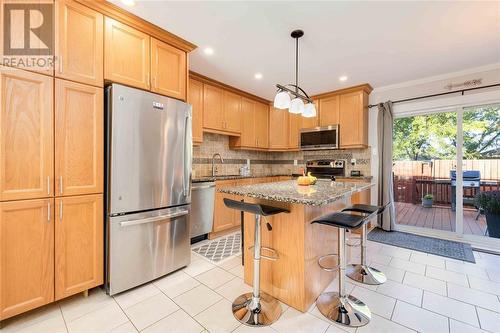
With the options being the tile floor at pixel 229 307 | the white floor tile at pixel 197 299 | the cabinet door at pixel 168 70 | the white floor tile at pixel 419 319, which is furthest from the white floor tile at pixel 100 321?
the white floor tile at pixel 419 319

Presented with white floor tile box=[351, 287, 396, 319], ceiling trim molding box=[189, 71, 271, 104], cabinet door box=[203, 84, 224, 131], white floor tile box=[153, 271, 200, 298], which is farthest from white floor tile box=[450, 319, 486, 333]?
ceiling trim molding box=[189, 71, 271, 104]

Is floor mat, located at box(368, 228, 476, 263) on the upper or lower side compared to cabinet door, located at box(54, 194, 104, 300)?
lower

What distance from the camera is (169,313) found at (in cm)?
172

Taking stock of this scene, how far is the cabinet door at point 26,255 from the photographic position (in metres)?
1.50

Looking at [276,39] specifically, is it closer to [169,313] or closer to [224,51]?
[224,51]

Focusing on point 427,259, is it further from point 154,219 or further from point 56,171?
point 56,171

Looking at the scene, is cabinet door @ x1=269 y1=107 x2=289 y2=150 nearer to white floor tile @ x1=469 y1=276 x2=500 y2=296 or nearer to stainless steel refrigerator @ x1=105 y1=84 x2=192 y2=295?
stainless steel refrigerator @ x1=105 y1=84 x2=192 y2=295

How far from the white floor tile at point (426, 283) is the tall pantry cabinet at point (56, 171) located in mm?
2962

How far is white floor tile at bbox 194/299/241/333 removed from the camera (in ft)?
5.13

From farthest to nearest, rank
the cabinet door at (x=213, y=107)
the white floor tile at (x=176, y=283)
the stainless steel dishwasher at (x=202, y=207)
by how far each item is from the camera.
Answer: the cabinet door at (x=213, y=107) < the stainless steel dishwasher at (x=202, y=207) < the white floor tile at (x=176, y=283)

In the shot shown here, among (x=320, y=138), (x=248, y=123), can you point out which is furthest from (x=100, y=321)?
(x=320, y=138)

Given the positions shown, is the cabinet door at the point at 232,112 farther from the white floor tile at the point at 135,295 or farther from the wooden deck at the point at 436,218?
the wooden deck at the point at 436,218

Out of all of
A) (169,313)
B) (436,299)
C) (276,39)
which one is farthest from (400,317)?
(276,39)

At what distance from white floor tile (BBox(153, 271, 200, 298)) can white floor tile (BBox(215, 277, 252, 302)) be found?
0.91 ft
